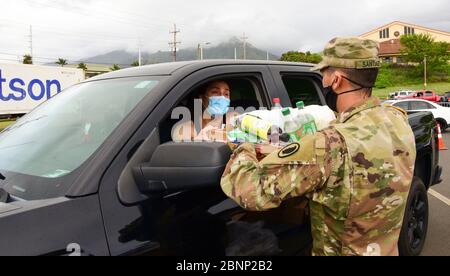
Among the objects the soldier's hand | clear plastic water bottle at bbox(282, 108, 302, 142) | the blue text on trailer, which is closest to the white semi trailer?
the blue text on trailer

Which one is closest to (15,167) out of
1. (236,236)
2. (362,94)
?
(236,236)

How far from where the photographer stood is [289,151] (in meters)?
1.62

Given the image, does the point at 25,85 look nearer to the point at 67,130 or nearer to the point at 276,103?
the point at 67,130

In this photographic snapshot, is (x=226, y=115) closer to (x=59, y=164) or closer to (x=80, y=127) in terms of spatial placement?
(x=80, y=127)

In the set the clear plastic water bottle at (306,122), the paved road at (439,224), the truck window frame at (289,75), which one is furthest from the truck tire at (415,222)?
the clear plastic water bottle at (306,122)

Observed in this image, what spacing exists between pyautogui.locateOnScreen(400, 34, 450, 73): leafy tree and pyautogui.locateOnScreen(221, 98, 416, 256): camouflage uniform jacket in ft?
260

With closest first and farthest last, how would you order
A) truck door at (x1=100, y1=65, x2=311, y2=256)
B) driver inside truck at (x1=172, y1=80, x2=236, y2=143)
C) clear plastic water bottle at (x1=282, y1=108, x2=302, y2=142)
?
truck door at (x1=100, y1=65, x2=311, y2=256), clear plastic water bottle at (x1=282, y1=108, x2=302, y2=142), driver inside truck at (x1=172, y1=80, x2=236, y2=143)

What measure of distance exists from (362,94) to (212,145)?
0.70m

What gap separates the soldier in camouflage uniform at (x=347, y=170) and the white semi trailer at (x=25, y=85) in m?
20.5

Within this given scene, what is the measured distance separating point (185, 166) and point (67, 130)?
2.85 ft

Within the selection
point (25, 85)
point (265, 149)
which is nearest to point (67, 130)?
point (265, 149)

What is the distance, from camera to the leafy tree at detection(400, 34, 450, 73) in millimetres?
72500

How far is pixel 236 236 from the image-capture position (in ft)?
6.61

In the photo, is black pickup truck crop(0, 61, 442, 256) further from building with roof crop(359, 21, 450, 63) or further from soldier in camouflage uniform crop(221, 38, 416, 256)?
building with roof crop(359, 21, 450, 63)
